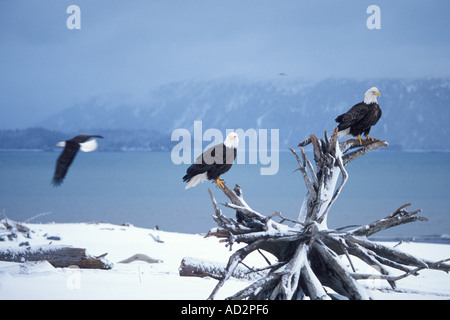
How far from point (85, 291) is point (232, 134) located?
1913 mm

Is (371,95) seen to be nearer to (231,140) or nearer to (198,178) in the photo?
(231,140)

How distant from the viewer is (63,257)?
5.04 metres

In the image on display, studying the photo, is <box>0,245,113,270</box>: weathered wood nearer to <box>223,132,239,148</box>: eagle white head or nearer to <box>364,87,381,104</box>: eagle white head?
<box>223,132,239,148</box>: eagle white head

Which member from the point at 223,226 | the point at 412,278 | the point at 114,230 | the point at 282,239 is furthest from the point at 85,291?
the point at 114,230

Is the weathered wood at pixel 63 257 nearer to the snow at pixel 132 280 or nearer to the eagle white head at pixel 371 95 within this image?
the snow at pixel 132 280

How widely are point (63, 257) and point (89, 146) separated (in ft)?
3.78

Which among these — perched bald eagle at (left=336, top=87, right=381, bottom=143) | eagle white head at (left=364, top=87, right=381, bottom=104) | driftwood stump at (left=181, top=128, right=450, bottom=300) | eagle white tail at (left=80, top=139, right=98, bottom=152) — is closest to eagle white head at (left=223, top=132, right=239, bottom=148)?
driftwood stump at (left=181, top=128, right=450, bottom=300)

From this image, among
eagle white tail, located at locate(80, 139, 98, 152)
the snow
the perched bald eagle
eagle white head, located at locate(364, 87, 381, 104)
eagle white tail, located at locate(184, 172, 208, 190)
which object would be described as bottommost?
the snow

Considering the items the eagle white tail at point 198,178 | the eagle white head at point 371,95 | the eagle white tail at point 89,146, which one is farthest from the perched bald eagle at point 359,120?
the eagle white tail at point 89,146

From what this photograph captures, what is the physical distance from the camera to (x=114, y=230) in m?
8.09

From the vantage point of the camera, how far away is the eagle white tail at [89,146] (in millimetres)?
4506

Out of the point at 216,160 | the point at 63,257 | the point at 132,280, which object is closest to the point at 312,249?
the point at 216,160

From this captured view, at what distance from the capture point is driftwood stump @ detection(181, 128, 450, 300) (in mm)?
3812
